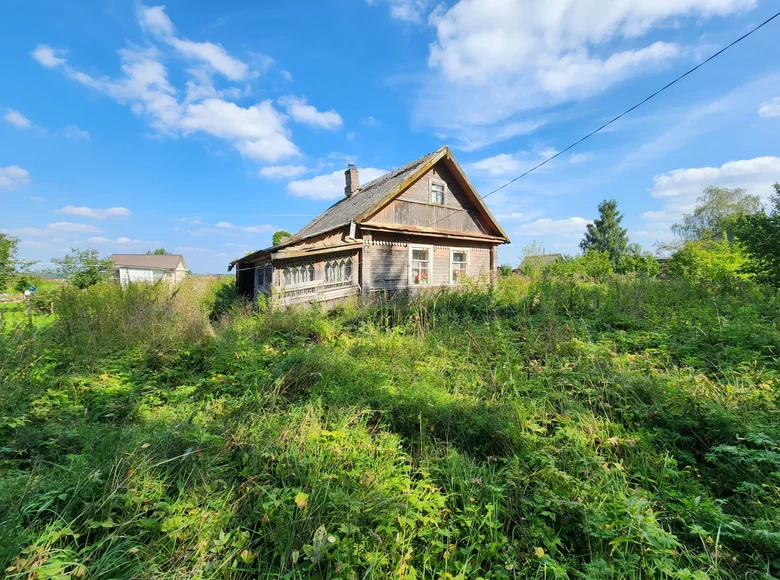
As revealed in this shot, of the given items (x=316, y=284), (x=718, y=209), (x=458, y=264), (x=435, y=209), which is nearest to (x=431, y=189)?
(x=435, y=209)

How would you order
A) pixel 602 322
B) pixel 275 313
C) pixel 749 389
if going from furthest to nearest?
pixel 275 313 → pixel 602 322 → pixel 749 389

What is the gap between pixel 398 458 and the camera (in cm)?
254

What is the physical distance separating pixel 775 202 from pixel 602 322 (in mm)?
5429

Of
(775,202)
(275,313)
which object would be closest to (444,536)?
(275,313)

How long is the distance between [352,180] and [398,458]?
51.1ft

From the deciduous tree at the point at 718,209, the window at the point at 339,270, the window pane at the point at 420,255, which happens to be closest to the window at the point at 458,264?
the window pane at the point at 420,255

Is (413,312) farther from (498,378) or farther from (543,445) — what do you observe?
(543,445)

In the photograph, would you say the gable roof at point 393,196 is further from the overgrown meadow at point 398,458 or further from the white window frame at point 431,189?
the overgrown meadow at point 398,458

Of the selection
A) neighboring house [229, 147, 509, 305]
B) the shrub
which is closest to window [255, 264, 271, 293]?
neighboring house [229, 147, 509, 305]

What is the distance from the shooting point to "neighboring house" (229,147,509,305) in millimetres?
9625

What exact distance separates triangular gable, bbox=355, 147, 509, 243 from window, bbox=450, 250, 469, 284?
1773 millimetres

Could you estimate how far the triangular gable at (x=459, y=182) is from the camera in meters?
11.1

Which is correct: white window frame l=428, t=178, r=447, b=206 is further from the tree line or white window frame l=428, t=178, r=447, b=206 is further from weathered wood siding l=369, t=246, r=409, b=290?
the tree line

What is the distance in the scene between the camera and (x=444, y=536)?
204 cm
